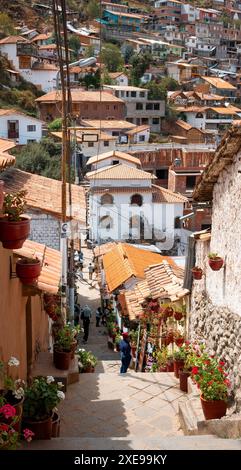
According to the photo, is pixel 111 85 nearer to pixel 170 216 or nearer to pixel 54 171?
pixel 54 171

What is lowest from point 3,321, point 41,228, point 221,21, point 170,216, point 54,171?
point 170,216

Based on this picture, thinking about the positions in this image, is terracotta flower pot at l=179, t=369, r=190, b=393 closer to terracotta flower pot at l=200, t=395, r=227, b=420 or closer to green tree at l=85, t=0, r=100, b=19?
terracotta flower pot at l=200, t=395, r=227, b=420

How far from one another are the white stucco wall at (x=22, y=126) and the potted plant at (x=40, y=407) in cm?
5028

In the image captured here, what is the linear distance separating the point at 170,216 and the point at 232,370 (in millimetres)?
33754

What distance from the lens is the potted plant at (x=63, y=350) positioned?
10.6 metres

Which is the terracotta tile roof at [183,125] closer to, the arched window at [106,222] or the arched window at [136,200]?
the arched window at [136,200]

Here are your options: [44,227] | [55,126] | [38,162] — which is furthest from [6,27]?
[44,227]

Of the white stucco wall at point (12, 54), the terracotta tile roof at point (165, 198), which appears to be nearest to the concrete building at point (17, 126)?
the terracotta tile roof at point (165, 198)

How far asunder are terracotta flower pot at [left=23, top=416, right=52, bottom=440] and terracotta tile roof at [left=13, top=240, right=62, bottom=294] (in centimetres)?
269

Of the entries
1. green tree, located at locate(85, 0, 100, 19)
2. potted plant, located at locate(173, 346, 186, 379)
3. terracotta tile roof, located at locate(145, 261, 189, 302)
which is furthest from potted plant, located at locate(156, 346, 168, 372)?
green tree, located at locate(85, 0, 100, 19)

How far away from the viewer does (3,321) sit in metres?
6.96

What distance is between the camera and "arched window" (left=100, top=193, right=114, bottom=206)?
3994 centimetres

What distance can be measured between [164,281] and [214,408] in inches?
330
